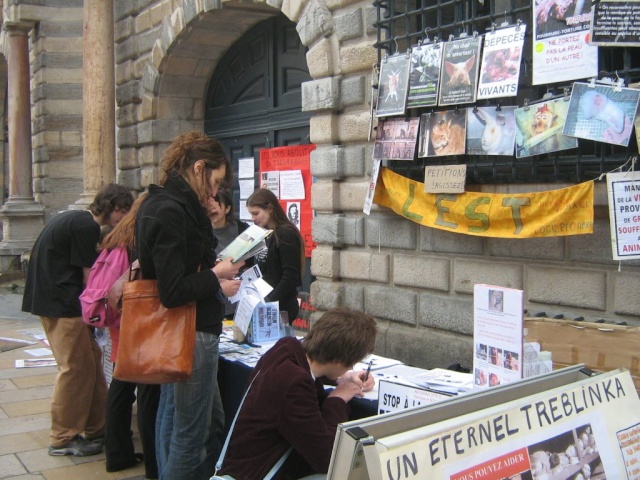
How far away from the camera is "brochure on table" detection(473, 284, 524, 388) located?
3055 mm

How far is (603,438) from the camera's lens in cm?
223

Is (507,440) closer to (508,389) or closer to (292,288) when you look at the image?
(508,389)

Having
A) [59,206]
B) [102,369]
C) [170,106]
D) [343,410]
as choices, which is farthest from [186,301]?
[59,206]

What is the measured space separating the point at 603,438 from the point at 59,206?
14197 mm

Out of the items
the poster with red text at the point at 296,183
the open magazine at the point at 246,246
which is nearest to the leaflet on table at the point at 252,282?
the open magazine at the point at 246,246

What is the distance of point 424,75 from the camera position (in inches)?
227

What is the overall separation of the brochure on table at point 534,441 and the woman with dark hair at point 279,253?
320 centimetres

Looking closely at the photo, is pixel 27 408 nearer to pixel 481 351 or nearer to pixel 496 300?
pixel 481 351

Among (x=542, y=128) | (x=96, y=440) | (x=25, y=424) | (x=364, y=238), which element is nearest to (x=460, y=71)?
(x=542, y=128)

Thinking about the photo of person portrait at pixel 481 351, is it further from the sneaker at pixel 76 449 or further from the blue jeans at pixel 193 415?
the sneaker at pixel 76 449

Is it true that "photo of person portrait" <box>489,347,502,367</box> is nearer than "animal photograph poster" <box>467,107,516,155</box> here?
Yes

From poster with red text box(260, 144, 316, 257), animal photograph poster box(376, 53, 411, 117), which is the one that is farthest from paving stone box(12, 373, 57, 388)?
animal photograph poster box(376, 53, 411, 117)

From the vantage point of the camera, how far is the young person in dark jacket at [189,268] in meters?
3.44

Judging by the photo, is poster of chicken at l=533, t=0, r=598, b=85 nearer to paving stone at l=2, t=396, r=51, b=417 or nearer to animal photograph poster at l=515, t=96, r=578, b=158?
animal photograph poster at l=515, t=96, r=578, b=158
